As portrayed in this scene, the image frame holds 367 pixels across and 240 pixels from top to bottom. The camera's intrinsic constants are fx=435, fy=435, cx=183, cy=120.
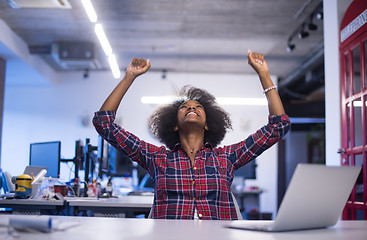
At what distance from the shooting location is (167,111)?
2.73m

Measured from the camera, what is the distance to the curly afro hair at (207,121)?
2635 millimetres

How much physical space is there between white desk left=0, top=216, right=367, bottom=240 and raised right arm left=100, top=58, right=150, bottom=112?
2.51 ft

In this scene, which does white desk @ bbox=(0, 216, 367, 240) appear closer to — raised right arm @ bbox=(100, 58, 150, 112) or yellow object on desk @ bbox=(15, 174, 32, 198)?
raised right arm @ bbox=(100, 58, 150, 112)

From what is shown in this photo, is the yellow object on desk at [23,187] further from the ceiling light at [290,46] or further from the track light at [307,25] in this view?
the ceiling light at [290,46]

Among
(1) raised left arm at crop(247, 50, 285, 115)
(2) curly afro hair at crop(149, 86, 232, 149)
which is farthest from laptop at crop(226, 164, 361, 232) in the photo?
(2) curly afro hair at crop(149, 86, 232, 149)

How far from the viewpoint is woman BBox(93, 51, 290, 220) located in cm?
204

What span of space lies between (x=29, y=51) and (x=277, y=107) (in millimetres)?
6806

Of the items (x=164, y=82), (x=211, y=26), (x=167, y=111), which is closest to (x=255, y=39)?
(x=211, y=26)

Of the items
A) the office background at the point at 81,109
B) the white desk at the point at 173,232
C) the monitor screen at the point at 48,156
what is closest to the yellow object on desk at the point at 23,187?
the monitor screen at the point at 48,156

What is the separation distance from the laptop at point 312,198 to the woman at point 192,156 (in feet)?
2.15

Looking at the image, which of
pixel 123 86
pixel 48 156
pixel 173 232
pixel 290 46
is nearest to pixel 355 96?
pixel 123 86

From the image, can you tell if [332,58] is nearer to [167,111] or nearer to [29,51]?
[167,111]

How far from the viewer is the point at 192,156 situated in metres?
2.23

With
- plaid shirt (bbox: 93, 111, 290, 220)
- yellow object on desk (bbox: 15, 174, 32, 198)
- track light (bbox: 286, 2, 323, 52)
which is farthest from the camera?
track light (bbox: 286, 2, 323, 52)
